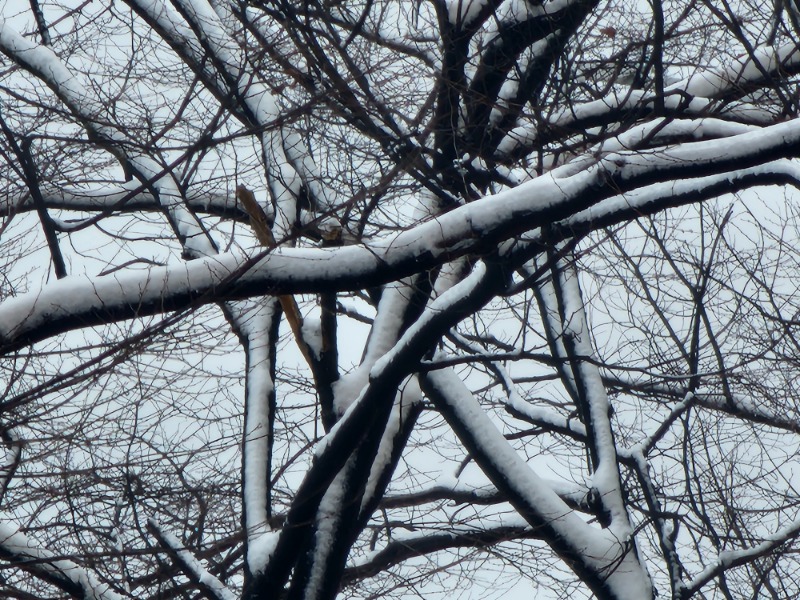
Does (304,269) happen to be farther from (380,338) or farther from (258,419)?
(258,419)

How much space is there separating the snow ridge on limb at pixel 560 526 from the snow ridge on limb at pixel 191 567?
1.69 meters

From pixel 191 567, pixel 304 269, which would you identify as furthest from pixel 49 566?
pixel 304 269

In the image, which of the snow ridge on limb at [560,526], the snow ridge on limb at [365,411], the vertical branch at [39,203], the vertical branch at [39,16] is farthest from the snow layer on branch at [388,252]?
the vertical branch at [39,16]

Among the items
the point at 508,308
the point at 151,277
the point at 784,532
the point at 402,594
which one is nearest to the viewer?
the point at 151,277

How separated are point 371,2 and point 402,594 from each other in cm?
397

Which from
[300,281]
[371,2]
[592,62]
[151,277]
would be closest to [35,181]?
[151,277]

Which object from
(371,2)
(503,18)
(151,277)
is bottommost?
(151,277)

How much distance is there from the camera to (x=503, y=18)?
191 inches

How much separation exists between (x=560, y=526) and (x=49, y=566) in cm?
284

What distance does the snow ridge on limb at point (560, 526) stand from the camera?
4.93 meters

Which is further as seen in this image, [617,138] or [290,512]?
[290,512]

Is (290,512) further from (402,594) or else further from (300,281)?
(402,594)

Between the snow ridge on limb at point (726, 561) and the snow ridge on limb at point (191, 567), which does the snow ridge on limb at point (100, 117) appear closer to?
the snow ridge on limb at point (191, 567)

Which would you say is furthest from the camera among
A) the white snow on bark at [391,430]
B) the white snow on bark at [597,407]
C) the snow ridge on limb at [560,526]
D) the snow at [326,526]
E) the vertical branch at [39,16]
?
the vertical branch at [39,16]
